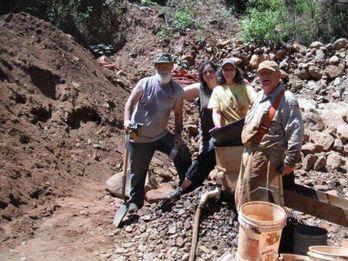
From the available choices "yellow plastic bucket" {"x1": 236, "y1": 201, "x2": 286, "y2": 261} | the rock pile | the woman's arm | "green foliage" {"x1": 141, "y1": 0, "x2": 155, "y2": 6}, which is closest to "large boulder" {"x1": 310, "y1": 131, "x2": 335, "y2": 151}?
the rock pile

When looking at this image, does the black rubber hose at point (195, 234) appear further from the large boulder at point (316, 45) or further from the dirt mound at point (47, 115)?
the large boulder at point (316, 45)

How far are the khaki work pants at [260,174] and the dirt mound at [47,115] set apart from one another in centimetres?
259

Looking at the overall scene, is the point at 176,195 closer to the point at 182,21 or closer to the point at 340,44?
the point at 340,44

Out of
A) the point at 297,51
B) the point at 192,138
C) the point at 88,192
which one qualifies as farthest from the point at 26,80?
the point at 297,51

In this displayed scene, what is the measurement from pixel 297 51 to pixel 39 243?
7969mm

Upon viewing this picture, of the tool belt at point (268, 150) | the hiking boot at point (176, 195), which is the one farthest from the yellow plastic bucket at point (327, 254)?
the hiking boot at point (176, 195)

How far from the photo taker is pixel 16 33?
8703mm

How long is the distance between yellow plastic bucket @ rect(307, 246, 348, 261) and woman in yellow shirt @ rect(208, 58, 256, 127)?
1771mm

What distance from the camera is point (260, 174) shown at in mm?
4398

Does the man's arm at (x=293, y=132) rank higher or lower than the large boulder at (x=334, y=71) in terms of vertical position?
lower

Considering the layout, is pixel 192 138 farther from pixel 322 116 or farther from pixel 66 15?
pixel 66 15

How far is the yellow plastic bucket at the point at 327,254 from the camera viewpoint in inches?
131

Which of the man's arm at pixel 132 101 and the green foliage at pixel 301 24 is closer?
the man's arm at pixel 132 101

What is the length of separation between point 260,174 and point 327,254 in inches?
45.5
